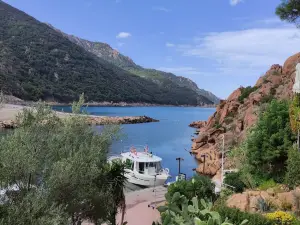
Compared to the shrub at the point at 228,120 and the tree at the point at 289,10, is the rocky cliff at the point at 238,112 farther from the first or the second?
the tree at the point at 289,10

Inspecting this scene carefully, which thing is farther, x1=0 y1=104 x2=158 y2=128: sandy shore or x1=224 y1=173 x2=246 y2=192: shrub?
x1=0 y1=104 x2=158 y2=128: sandy shore

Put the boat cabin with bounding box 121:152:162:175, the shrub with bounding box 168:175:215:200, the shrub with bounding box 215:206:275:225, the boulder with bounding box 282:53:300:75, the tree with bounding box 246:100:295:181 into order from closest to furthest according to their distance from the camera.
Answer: the shrub with bounding box 215:206:275:225 < the shrub with bounding box 168:175:215:200 < the tree with bounding box 246:100:295:181 < the boat cabin with bounding box 121:152:162:175 < the boulder with bounding box 282:53:300:75

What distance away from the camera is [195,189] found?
2141 centimetres

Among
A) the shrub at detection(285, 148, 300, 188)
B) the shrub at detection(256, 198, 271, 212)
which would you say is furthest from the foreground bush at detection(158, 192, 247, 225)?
the shrub at detection(285, 148, 300, 188)

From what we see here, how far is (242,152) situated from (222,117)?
33.4 meters

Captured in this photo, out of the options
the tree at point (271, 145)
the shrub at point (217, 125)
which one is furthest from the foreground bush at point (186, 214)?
the shrub at point (217, 125)

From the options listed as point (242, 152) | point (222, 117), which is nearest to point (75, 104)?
point (242, 152)

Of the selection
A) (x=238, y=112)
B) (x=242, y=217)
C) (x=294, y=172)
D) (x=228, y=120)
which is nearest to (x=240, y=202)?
(x=294, y=172)

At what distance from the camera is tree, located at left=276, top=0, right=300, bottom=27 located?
885 inches

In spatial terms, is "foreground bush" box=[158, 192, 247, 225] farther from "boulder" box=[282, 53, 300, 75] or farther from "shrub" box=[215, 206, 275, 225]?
"boulder" box=[282, 53, 300, 75]

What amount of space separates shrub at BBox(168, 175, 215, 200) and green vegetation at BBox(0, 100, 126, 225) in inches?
303

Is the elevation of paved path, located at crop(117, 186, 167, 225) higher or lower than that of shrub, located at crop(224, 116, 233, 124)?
lower

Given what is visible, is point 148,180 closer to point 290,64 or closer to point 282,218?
point 282,218

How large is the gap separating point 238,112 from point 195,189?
4236 centimetres
